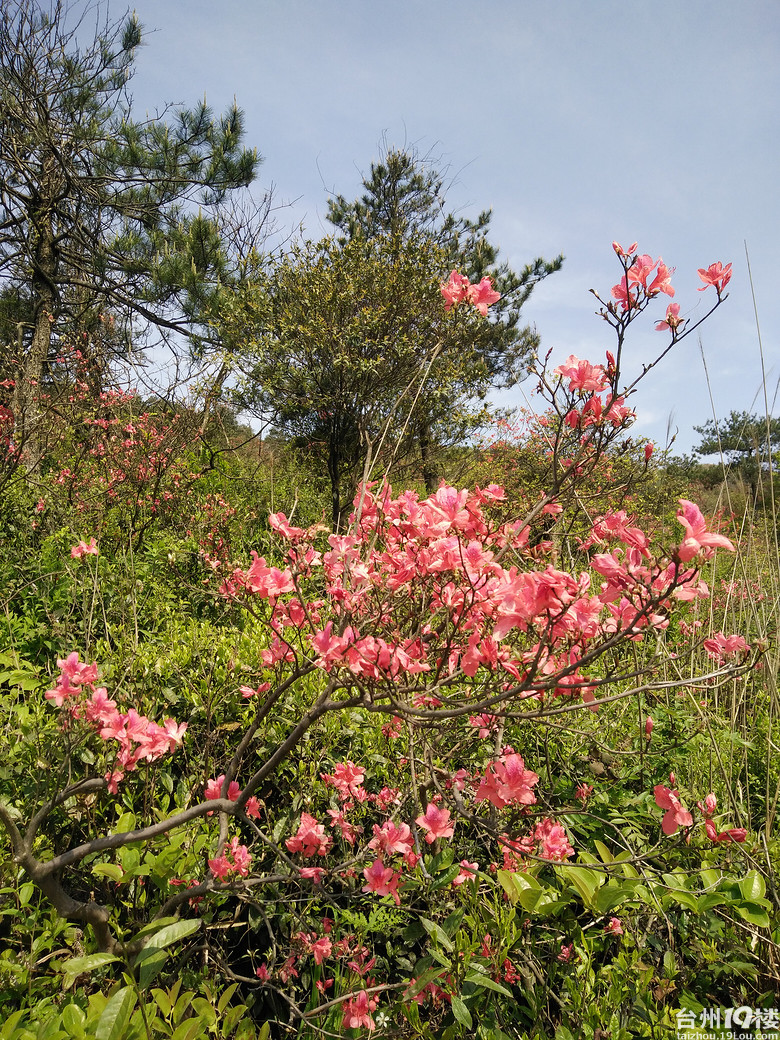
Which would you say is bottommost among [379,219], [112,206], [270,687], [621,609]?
[270,687]

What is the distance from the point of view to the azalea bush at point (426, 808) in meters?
1.08

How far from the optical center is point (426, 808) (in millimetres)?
1506

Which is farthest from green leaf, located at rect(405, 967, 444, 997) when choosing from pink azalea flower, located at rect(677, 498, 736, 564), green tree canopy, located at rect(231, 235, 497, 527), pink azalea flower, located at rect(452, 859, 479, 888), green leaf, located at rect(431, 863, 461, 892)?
green tree canopy, located at rect(231, 235, 497, 527)

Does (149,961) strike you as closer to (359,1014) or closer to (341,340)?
(359,1014)

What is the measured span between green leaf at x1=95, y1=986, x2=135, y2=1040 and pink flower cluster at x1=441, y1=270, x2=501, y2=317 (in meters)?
1.57

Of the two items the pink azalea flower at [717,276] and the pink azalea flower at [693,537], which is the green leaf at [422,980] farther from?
the pink azalea flower at [717,276]

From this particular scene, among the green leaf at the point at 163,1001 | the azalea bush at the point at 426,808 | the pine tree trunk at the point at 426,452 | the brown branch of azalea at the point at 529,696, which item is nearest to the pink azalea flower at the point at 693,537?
the azalea bush at the point at 426,808

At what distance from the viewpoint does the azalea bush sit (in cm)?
108

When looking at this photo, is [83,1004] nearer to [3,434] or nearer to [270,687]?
[270,687]

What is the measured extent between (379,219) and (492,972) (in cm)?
1249

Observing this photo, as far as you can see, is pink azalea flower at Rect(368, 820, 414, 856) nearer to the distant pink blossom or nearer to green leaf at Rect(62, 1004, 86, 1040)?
green leaf at Rect(62, 1004, 86, 1040)

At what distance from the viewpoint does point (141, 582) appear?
3.12 metres

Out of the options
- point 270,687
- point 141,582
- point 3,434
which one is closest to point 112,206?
point 3,434

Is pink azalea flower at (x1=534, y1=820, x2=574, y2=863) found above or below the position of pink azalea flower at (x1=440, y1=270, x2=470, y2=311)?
below
